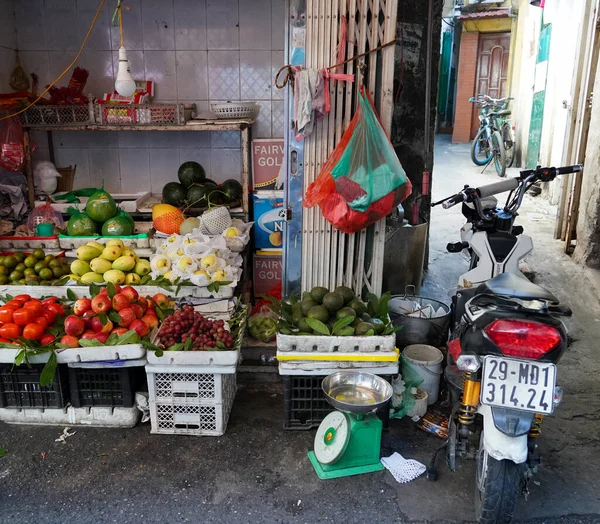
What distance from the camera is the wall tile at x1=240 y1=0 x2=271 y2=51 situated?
5109 mm

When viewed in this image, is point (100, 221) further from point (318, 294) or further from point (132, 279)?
point (318, 294)

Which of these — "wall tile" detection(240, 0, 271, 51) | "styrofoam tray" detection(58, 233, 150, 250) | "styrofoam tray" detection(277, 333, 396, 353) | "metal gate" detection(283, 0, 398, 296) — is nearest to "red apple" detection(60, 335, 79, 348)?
"styrofoam tray" detection(277, 333, 396, 353)

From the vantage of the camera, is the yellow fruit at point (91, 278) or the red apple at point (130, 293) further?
the yellow fruit at point (91, 278)

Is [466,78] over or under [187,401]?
over

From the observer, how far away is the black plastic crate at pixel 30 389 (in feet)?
11.1

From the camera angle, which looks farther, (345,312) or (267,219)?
(267,219)

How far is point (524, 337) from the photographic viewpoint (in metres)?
2.40

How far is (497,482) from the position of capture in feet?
8.13

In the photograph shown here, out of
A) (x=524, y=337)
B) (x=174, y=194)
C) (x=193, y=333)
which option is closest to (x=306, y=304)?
(x=193, y=333)

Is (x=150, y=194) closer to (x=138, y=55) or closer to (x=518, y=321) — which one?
(x=138, y=55)

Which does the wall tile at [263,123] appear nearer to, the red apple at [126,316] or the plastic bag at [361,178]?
the plastic bag at [361,178]

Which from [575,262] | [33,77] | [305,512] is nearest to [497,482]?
[305,512]

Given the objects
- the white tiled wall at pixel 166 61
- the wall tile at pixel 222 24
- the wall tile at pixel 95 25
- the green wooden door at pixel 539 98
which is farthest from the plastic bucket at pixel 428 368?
the green wooden door at pixel 539 98

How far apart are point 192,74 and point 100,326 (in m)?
2.87
